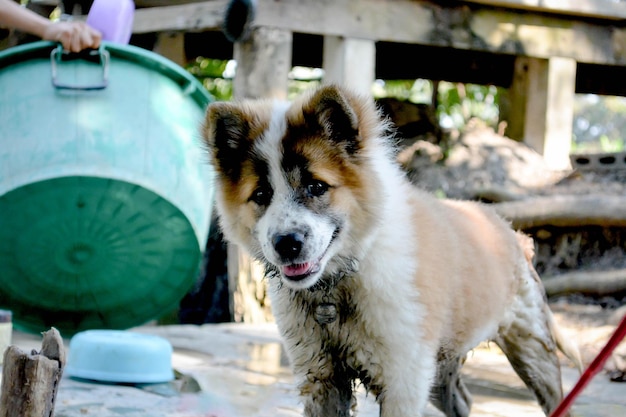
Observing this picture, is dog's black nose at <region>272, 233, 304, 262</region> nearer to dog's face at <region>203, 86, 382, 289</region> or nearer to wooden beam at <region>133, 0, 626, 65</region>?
dog's face at <region>203, 86, 382, 289</region>

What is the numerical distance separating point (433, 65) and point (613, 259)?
3.17 metres

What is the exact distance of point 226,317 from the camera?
841cm

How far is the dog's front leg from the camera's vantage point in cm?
336

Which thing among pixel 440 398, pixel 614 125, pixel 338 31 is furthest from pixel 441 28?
pixel 614 125

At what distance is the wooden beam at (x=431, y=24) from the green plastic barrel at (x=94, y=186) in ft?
5.37

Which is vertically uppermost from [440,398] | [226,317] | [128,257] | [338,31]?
[338,31]

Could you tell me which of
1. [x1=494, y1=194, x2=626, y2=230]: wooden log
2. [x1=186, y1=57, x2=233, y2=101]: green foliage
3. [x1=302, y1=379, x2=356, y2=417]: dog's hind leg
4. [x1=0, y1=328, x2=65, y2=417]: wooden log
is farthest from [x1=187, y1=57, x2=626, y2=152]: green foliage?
[x1=0, y1=328, x2=65, y2=417]: wooden log

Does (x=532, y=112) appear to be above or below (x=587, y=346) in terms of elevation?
above

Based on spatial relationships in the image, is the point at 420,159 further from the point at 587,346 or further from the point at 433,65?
the point at 587,346

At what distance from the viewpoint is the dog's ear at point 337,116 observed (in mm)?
3145

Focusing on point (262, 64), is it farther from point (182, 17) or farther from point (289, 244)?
point (289, 244)

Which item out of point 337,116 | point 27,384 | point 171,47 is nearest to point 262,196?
point 337,116

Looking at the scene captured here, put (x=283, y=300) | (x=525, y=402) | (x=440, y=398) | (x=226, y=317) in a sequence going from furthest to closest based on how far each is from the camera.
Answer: (x=226, y=317), (x=525, y=402), (x=440, y=398), (x=283, y=300)

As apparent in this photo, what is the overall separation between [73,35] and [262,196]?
8.44ft
